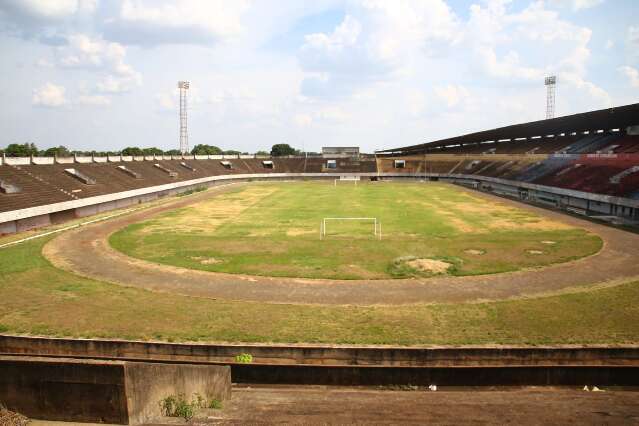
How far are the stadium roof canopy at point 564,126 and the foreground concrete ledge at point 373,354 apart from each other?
4426cm

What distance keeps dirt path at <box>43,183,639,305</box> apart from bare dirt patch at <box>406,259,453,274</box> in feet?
4.26

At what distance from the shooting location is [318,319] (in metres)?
16.7

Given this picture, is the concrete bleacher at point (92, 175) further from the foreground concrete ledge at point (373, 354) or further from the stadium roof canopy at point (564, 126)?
the stadium roof canopy at point (564, 126)

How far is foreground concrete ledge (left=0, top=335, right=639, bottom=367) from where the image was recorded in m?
13.4

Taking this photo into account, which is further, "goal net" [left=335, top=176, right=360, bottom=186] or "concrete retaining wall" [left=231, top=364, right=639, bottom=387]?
"goal net" [left=335, top=176, right=360, bottom=186]

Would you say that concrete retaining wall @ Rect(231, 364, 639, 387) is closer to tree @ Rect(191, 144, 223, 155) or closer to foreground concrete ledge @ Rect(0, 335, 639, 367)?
foreground concrete ledge @ Rect(0, 335, 639, 367)

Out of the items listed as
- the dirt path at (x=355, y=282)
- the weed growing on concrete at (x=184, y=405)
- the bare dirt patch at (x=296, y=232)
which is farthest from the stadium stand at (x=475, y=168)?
the weed growing on concrete at (x=184, y=405)

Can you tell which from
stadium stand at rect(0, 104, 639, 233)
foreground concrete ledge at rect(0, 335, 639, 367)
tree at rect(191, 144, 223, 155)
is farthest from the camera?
tree at rect(191, 144, 223, 155)

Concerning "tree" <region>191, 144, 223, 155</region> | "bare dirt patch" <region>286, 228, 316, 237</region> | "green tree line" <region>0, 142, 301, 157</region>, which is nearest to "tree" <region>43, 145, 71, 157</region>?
"green tree line" <region>0, 142, 301, 157</region>

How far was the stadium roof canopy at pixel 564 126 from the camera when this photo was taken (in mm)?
52031

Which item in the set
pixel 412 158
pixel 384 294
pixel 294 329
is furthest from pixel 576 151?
pixel 294 329

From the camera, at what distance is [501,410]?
11016 mm

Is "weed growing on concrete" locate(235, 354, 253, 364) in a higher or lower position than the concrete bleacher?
lower

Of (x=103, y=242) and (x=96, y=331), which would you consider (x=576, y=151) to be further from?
(x=96, y=331)
